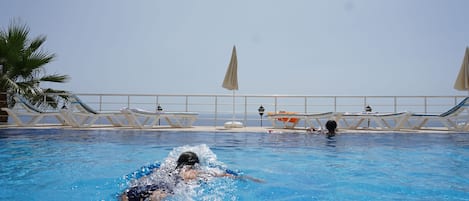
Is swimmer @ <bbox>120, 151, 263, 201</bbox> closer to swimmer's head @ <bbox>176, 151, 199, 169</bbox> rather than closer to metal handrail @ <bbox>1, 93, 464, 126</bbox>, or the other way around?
swimmer's head @ <bbox>176, 151, 199, 169</bbox>

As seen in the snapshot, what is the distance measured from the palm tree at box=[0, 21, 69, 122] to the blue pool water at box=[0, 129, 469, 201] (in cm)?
358

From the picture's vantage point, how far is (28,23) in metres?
10.1

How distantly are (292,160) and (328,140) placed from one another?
→ 238 centimetres

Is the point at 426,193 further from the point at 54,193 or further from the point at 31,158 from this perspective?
the point at 31,158

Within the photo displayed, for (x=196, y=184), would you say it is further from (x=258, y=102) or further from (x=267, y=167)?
(x=258, y=102)

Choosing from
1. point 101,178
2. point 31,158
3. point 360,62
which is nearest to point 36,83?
point 31,158

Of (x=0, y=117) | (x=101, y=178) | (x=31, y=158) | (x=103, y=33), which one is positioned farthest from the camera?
(x=103, y=33)

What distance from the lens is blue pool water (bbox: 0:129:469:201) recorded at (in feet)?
9.90

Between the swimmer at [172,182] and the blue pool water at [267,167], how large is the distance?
0.10 m

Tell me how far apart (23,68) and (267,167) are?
9.40m

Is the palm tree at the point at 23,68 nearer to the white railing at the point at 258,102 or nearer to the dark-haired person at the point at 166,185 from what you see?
the white railing at the point at 258,102

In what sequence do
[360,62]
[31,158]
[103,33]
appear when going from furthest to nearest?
[360,62] < [103,33] < [31,158]

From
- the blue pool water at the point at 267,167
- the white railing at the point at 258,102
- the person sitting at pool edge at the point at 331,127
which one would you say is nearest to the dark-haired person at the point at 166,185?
the blue pool water at the point at 267,167

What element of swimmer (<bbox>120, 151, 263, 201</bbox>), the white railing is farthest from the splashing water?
the white railing
